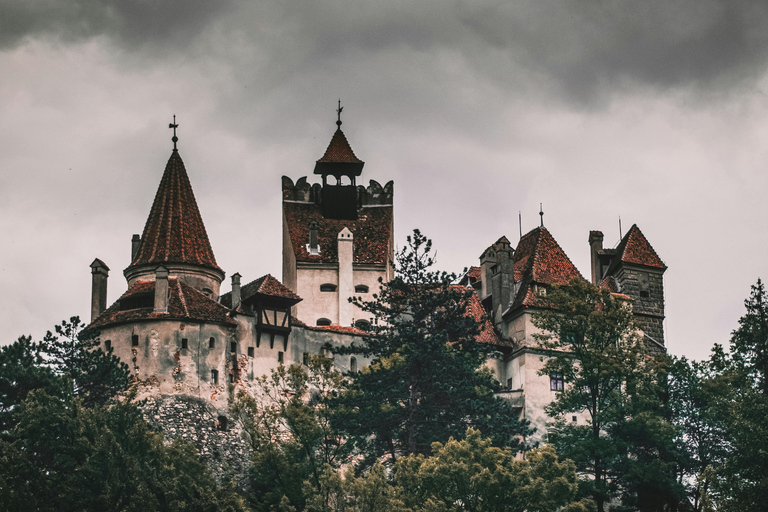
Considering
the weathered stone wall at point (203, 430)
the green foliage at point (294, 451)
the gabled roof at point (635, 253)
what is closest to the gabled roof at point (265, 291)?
the weathered stone wall at point (203, 430)

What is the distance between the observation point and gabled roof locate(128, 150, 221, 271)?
2692 inches

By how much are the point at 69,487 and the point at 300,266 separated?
25973 mm

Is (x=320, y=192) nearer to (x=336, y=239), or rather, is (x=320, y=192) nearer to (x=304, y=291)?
(x=336, y=239)

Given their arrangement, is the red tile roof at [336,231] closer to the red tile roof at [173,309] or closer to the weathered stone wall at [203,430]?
the red tile roof at [173,309]

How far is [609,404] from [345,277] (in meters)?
19.4

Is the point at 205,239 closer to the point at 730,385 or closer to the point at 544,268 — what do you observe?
the point at 544,268

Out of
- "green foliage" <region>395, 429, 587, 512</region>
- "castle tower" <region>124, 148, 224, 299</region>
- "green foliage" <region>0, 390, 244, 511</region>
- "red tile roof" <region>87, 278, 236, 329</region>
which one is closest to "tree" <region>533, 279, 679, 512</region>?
"green foliage" <region>395, 429, 587, 512</region>

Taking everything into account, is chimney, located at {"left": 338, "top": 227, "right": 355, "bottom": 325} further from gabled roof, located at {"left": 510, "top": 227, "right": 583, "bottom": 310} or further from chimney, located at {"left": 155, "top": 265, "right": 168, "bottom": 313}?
chimney, located at {"left": 155, "top": 265, "right": 168, "bottom": 313}

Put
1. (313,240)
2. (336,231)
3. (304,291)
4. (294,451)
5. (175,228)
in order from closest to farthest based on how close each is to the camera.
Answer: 1. (294,451)
2. (175,228)
3. (304,291)
4. (313,240)
5. (336,231)

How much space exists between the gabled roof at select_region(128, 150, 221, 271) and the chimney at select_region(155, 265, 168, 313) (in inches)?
131

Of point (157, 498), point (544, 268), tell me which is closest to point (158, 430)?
point (157, 498)

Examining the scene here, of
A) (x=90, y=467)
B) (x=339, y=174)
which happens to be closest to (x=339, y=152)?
(x=339, y=174)

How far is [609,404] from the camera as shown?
58.6 m

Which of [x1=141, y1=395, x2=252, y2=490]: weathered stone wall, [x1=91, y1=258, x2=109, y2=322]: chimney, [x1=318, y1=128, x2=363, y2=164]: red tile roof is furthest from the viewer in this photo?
[x1=318, y1=128, x2=363, y2=164]: red tile roof
